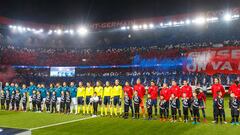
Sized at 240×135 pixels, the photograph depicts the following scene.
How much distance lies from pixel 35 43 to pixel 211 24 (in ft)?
108

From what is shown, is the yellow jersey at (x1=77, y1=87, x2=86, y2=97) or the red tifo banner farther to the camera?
the red tifo banner

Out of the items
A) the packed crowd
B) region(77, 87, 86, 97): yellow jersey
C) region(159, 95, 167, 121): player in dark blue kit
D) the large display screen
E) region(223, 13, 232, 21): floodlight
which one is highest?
region(223, 13, 232, 21): floodlight

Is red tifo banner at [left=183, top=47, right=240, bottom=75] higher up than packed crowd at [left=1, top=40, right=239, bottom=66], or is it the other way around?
packed crowd at [left=1, top=40, right=239, bottom=66]

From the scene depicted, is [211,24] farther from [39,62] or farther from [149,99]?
[149,99]

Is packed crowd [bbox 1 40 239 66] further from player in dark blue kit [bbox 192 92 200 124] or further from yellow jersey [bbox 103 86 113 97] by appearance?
player in dark blue kit [bbox 192 92 200 124]

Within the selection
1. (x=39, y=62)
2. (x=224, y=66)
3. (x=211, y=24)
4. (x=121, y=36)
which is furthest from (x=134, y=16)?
(x=224, y=66)

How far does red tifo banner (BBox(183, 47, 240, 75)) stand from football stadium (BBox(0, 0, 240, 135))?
12 centimetres

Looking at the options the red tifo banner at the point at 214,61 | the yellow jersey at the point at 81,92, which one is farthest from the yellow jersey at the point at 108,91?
the red tifo banner at the point at 214,61

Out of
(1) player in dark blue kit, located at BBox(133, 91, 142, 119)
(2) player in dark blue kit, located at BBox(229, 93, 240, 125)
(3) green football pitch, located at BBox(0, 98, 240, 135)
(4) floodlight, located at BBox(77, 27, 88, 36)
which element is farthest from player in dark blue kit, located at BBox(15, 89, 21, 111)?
(4) floodlight, located at BBox(77, 27, 88, 36)

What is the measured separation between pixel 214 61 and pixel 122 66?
15794 millimetres

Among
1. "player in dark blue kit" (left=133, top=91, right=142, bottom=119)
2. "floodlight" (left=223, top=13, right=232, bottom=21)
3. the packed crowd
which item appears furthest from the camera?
the packed crowd

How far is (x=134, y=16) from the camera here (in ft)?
180

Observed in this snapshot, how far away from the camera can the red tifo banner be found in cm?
3412

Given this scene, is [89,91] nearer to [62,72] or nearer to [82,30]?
[62,72]
